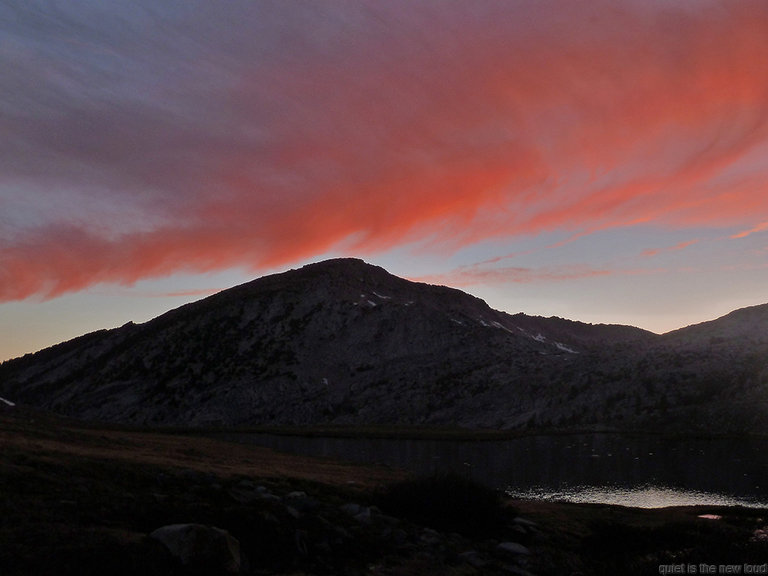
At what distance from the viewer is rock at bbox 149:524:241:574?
14406 mm

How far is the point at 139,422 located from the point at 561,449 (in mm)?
138881

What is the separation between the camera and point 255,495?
880 inches

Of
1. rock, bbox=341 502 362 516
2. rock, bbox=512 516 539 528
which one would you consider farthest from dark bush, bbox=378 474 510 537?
rock, bbox=341 502 362 516

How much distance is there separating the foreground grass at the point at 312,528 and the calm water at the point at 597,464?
4927 millimetres

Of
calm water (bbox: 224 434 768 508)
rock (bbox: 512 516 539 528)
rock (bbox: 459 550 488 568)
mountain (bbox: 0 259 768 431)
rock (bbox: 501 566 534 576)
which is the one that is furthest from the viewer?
mountain (bbox: 0 259 768 431)

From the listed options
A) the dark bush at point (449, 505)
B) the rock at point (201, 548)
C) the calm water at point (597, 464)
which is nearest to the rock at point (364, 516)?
the dark bush at point (449, 505)

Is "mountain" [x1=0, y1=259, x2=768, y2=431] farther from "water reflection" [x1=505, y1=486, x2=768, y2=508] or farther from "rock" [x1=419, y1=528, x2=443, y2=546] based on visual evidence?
"rock" [x1=419, y1=528, x2=443, y2=546]

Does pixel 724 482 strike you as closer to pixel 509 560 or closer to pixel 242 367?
pixel 509 560

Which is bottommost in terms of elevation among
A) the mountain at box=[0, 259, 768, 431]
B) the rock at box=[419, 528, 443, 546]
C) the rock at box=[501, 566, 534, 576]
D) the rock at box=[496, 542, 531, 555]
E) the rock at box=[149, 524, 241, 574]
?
the rock at box=[501, 566, 534, 576]

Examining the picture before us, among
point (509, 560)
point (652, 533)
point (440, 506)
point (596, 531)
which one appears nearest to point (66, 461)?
point (440, 506)

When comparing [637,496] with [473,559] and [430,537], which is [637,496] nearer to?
[430,537]

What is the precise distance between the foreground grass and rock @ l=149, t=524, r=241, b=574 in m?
0.29

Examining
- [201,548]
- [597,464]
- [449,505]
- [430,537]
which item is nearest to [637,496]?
[597,464]

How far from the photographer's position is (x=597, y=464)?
2549 inches
